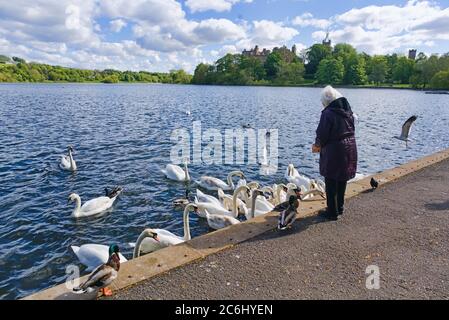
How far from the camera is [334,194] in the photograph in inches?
244

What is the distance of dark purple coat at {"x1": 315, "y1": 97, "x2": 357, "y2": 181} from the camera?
232 inches

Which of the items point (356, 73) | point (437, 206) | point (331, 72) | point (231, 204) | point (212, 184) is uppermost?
point (331, 72)

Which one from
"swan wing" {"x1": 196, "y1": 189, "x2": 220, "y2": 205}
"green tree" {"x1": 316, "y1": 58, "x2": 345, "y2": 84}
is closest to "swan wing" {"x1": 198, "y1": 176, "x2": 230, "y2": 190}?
"swan wing" {"x1": 196, "y1": 189, "x2": 220, "y2": 205}

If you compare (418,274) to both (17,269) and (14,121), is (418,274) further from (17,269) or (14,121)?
(14,121)

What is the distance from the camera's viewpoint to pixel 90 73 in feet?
627

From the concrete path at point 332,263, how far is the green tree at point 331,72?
4935 inches

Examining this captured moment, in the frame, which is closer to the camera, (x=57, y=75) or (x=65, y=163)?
(x=65, y=163)

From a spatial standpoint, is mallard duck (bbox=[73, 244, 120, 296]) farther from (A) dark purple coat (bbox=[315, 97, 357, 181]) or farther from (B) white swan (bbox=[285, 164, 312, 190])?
(B) white swan (bbox=[285, 164, 312, 190])

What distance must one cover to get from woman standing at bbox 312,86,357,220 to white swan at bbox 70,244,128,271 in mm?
4447

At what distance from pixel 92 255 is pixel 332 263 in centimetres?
489

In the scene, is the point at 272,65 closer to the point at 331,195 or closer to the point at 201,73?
the point at 201,73

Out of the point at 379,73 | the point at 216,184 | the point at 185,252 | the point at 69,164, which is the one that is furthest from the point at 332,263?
the point at 379,73

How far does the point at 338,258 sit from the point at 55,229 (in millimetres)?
7439

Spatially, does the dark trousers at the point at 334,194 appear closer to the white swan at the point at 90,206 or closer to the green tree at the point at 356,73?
the white swan at the point at 90,206
